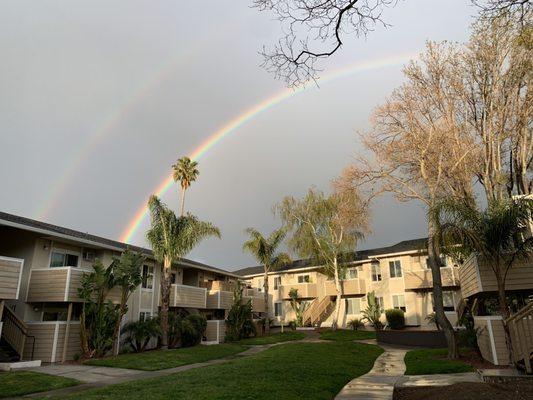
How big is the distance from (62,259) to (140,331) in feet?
19.1

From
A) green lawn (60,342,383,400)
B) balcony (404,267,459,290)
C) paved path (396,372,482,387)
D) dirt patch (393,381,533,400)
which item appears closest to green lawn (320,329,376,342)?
balcony (404,267,459,290)

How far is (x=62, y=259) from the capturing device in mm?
22047

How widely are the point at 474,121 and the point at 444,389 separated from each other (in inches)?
679

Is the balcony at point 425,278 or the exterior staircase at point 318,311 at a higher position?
the balcony at point 425,278

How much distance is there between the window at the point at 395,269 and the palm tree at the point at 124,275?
87.5ft

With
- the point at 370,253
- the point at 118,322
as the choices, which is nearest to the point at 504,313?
the point at 118,322

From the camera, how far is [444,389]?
9273 mm

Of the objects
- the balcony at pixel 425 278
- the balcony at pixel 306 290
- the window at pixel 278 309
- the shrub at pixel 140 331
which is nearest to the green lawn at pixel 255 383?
the shrub at pixel 140 331

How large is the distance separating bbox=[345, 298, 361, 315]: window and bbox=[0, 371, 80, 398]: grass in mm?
33882

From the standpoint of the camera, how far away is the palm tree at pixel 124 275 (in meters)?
20.6

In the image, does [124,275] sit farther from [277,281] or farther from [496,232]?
[277,281]

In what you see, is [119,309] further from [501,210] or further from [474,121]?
[474,121]

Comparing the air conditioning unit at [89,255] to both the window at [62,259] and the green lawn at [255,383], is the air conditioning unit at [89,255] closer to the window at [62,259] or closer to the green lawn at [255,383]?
the window at [62,259]

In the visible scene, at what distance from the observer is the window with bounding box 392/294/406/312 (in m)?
38.4
